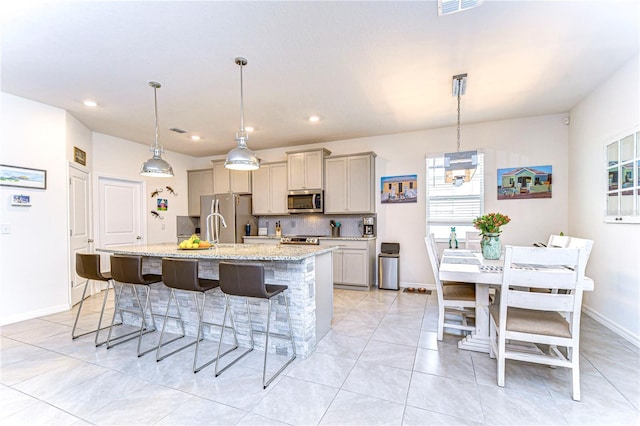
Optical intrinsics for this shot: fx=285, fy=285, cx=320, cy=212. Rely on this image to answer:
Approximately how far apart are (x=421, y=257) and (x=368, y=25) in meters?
3.77

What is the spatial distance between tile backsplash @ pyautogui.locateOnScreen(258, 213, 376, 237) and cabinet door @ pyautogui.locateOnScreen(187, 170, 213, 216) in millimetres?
1409

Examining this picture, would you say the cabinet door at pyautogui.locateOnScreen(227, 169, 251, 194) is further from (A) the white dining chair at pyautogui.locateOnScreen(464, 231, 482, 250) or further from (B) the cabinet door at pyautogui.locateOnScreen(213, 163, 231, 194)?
(A) the white dining chair at pyautogui.locateOnScreen(464, 231, 482, 250)

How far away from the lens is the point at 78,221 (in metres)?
4.31

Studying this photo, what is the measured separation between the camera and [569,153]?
161 inches

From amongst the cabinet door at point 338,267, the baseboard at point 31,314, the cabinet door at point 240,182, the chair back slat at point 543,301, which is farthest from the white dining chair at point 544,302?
the baseboard at point 31,314

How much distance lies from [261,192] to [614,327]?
541 cm

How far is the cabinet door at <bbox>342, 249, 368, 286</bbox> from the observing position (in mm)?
4793

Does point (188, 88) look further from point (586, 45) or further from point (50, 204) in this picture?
point (586, 45)

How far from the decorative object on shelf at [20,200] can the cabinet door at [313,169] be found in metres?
3.85

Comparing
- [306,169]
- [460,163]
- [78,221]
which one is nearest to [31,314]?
[78,221]

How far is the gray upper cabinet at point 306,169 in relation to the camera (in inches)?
206

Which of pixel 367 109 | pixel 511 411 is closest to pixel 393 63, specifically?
pixel 367 109

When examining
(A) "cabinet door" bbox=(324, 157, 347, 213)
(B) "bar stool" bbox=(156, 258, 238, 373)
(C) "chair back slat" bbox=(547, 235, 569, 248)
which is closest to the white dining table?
(C) "chair back slat" bbox=(547, 235, 569, 248)

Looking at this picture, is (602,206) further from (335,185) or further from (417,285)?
(335,185)
